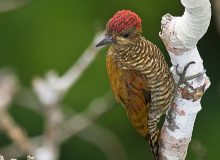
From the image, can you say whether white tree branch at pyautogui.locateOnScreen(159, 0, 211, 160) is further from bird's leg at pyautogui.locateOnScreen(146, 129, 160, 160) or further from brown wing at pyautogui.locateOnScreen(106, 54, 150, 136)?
brown wing at pyautogui.locateOnScreen(106, 54, 150, 136)

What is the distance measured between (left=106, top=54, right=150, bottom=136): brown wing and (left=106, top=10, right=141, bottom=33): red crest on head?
1.36ft

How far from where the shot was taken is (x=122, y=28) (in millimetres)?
4000

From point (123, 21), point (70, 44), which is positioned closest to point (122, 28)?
point (123, 21)

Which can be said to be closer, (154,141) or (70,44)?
(154,141)

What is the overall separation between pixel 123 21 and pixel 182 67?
336 mm

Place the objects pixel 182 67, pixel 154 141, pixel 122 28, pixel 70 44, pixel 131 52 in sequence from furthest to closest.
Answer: pixel 70 44 → pixel 154 141 → pixel 131 52 → pixel 122 28 → pixel 182 67

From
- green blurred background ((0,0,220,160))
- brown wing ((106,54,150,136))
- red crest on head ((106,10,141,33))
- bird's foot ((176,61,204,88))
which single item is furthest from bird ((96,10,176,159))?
green blurred background ((0,0,220,160))

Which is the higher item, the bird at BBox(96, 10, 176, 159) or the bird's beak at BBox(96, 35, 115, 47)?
the bird's beak at BBox(96, 35, 115, 47)

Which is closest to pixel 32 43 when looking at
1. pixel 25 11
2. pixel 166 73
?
pixel 25 11

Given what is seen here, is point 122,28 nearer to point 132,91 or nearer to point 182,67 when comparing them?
point 182,67

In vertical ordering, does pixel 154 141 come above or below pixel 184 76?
below

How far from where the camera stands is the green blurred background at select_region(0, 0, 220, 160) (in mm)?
6922

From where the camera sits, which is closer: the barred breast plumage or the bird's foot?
the bird's foot

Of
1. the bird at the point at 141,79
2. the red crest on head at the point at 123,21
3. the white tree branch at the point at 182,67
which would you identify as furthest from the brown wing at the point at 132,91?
the red crest on head at the point at 123,21
